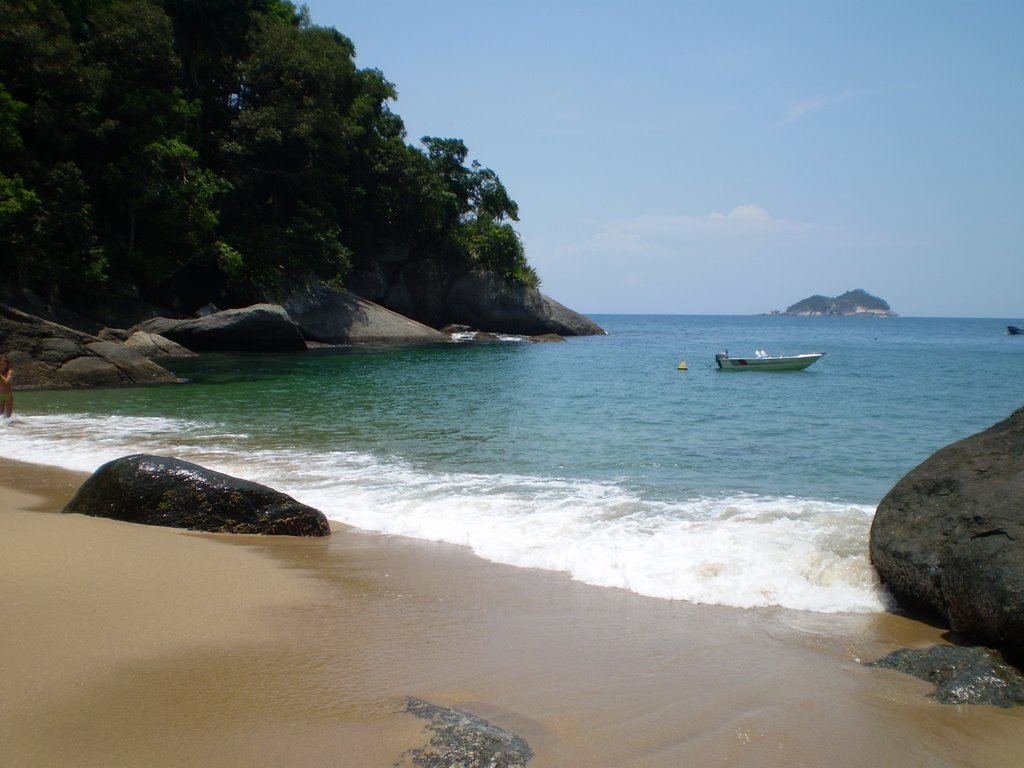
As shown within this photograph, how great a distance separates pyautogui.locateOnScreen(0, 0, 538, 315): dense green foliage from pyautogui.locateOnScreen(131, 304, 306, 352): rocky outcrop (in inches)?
101

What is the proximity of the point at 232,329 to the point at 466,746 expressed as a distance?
28802 mm

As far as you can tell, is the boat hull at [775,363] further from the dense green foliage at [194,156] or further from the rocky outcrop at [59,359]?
the rocky outcrop at [59,359]

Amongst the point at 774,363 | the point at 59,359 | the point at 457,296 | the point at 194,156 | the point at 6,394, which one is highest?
the point at 194,156

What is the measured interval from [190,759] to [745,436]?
41.4ft

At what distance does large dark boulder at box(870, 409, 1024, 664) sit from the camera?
518cm

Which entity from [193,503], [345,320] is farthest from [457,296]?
[193,503]

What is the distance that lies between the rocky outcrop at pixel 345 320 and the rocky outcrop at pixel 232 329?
4694 mm

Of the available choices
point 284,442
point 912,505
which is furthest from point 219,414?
point 912,505

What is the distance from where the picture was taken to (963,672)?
476cm

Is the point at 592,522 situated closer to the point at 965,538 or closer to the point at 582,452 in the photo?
the point at 965,538

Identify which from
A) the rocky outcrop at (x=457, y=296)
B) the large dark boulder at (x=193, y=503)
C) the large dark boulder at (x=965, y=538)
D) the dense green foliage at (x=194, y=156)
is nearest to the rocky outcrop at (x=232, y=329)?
the dense green foliage at (x=194, y=156)

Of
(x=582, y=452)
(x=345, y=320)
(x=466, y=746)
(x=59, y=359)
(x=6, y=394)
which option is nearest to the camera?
(x=466, y=746)

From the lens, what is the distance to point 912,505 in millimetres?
6375

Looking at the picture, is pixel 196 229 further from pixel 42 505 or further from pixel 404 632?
pixel 404 632
